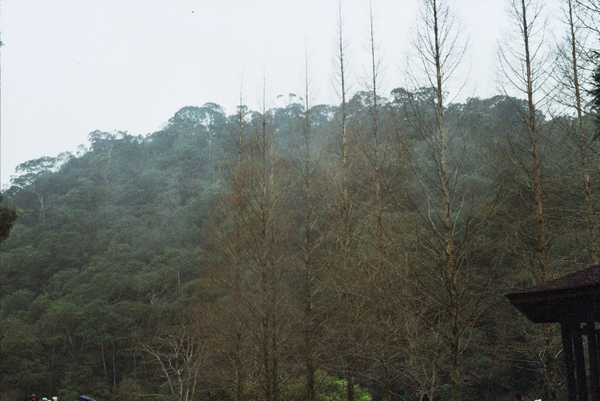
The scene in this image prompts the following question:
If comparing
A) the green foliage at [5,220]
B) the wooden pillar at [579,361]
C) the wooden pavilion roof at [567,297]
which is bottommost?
A: the wooden pillar at [579,361]

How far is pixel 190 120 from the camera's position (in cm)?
6631

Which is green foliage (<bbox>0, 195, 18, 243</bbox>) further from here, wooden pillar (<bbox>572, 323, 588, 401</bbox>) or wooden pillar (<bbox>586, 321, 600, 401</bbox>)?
wooden pillar (<bbox>586, 321, 600, 401</bbox>)

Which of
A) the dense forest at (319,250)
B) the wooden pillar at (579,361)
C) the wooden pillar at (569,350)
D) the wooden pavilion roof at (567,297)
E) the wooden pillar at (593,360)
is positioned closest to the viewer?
the wooden pavilion roof at (567,297)

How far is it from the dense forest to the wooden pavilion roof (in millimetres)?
612

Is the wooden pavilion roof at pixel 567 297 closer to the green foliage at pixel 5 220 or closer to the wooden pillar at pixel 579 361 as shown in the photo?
the wooden pillar at pixel 579 361

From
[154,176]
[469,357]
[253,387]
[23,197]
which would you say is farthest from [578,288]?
[23,197]

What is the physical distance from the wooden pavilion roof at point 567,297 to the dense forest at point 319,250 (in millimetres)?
612

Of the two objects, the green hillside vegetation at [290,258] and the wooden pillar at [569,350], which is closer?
the wooden pillar at [569,350]

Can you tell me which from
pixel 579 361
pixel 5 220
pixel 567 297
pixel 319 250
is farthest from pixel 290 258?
pixel 567 297

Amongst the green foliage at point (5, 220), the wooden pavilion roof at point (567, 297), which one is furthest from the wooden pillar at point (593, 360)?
the green foliage at point (5, 220)

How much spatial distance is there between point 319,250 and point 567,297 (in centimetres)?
1117

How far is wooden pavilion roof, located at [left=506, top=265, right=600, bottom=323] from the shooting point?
195 inches

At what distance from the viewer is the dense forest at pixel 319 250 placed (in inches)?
348

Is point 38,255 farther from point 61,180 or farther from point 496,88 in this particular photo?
point 496,88
